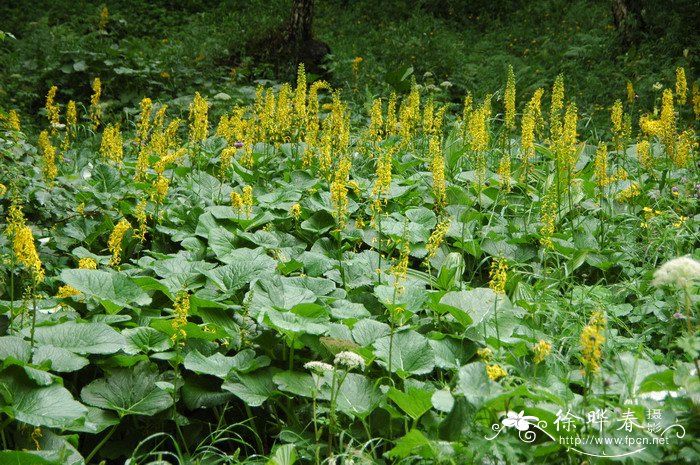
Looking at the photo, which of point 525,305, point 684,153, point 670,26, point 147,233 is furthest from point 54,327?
point 670,26

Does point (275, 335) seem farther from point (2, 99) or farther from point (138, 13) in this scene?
point (138, 13)

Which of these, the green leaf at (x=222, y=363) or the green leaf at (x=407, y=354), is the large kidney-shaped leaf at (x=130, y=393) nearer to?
the green leaf at (x=222, y=363)

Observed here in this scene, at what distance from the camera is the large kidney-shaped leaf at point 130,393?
102 inches

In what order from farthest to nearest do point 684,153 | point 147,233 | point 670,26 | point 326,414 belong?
point 670,26 < point 684,153 < point 147,233 < point 326,414

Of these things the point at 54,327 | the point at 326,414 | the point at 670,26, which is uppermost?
the point at 670,26

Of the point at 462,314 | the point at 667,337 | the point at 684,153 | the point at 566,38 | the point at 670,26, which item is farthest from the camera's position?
the point at 566,38

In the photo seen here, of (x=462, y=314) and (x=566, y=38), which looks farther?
(x=566, y=38)

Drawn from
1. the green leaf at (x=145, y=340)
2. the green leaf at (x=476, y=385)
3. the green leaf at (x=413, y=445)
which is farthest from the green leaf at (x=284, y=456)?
the green leaf at (x=145, y=340)

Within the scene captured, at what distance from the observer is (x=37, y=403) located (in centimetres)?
236

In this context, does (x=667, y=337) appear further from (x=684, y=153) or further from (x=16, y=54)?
(x=16, y=54)

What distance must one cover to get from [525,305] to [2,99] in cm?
738

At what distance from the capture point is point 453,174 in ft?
16.2

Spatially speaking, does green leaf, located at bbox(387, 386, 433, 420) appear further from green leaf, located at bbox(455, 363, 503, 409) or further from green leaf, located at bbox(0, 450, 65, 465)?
green leaf, located at bbox(0, 450, 65, 465)

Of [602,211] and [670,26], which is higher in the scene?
[670,26]
